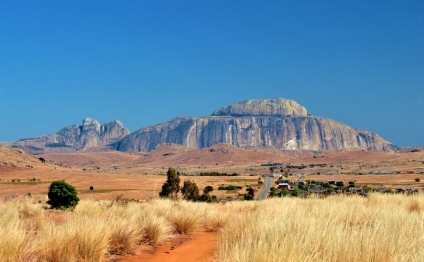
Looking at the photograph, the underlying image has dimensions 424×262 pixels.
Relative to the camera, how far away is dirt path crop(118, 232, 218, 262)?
8.63 meters

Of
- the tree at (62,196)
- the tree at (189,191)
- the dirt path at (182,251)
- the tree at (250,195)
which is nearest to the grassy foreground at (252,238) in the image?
the dirt path at (182,251)

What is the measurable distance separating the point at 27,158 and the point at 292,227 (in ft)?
Answer: 512

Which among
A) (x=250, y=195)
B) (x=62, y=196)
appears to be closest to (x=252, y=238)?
(x=62, y=196)

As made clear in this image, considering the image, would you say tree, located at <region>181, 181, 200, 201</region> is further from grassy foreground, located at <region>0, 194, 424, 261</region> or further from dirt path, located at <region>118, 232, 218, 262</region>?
grassy foreground, located at <region>0, 194, 424, 261</region>

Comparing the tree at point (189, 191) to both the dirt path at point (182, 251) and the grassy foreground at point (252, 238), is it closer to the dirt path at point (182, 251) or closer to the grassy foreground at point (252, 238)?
the dirt path at point (182, 251)

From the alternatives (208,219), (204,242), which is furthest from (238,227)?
(208,219)

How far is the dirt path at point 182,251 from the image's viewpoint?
863 centimetres

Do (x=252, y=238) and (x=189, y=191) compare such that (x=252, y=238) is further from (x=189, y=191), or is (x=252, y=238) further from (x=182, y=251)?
(x=189, y=191)

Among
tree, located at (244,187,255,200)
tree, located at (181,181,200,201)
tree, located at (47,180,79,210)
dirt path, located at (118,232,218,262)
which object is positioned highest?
tree, located at (47,180,79,210)

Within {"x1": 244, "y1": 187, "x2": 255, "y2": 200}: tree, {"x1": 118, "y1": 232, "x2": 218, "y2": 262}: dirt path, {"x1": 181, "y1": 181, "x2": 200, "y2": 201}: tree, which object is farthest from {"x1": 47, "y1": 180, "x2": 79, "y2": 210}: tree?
{"x1": 244, "y1": 187, "x2": 255, "y2": 200}: tree

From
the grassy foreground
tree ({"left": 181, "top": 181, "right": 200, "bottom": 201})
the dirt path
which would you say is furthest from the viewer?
tree ({"left": 181, "top": 181, "right": 200, "bottom": 201})

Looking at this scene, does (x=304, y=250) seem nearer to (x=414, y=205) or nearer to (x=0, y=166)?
(x=414, y=205)

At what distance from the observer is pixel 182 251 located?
31.1 ft

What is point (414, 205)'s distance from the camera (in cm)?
1518
